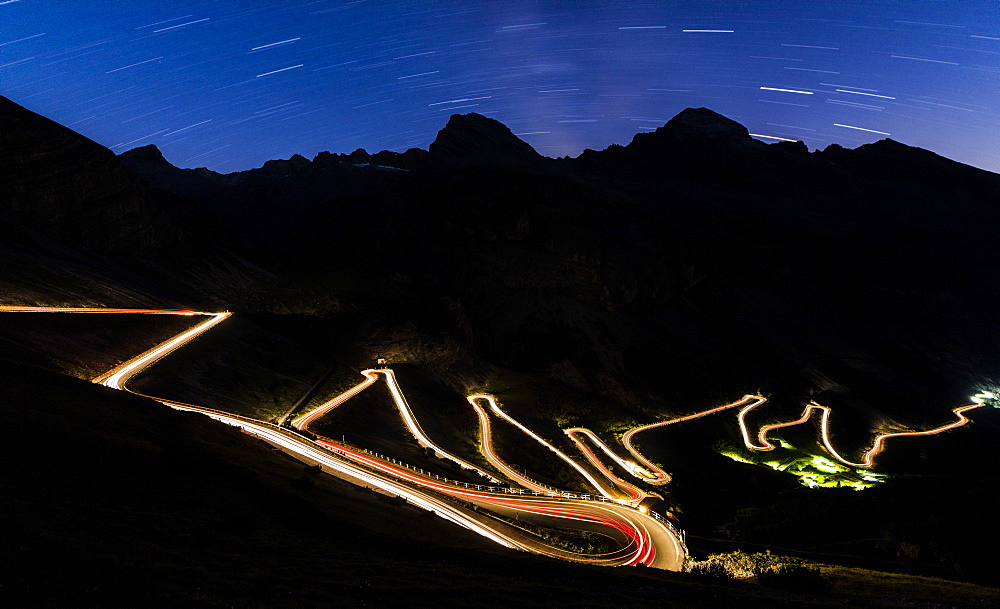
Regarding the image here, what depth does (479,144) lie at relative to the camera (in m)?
185

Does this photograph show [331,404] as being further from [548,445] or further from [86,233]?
[86,233]

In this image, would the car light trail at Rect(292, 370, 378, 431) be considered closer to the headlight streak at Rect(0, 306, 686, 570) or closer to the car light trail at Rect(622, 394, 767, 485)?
the headlight streak at Rect(0, 306, 686, 570)

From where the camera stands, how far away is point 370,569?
1259 cm

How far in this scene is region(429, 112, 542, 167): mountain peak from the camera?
584ft

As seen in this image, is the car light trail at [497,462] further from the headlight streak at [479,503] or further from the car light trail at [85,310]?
the car light trail at [85,310]

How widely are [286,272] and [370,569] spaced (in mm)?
93709

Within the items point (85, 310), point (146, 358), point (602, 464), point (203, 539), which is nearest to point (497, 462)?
point (602, 464)

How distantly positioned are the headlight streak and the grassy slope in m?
4.43

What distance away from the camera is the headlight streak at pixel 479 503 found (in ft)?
83.3

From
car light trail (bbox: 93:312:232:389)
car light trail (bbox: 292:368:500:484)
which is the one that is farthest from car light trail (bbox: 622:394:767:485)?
car light trail (bbox: 93:312:232:389)

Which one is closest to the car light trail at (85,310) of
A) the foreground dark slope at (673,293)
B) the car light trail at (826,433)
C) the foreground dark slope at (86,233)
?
the foreground dark slope at (86,233)

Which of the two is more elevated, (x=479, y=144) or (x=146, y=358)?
(x=479, y=144)

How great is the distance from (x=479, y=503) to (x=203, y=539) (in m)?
20.2

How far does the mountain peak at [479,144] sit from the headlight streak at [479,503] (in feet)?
494
